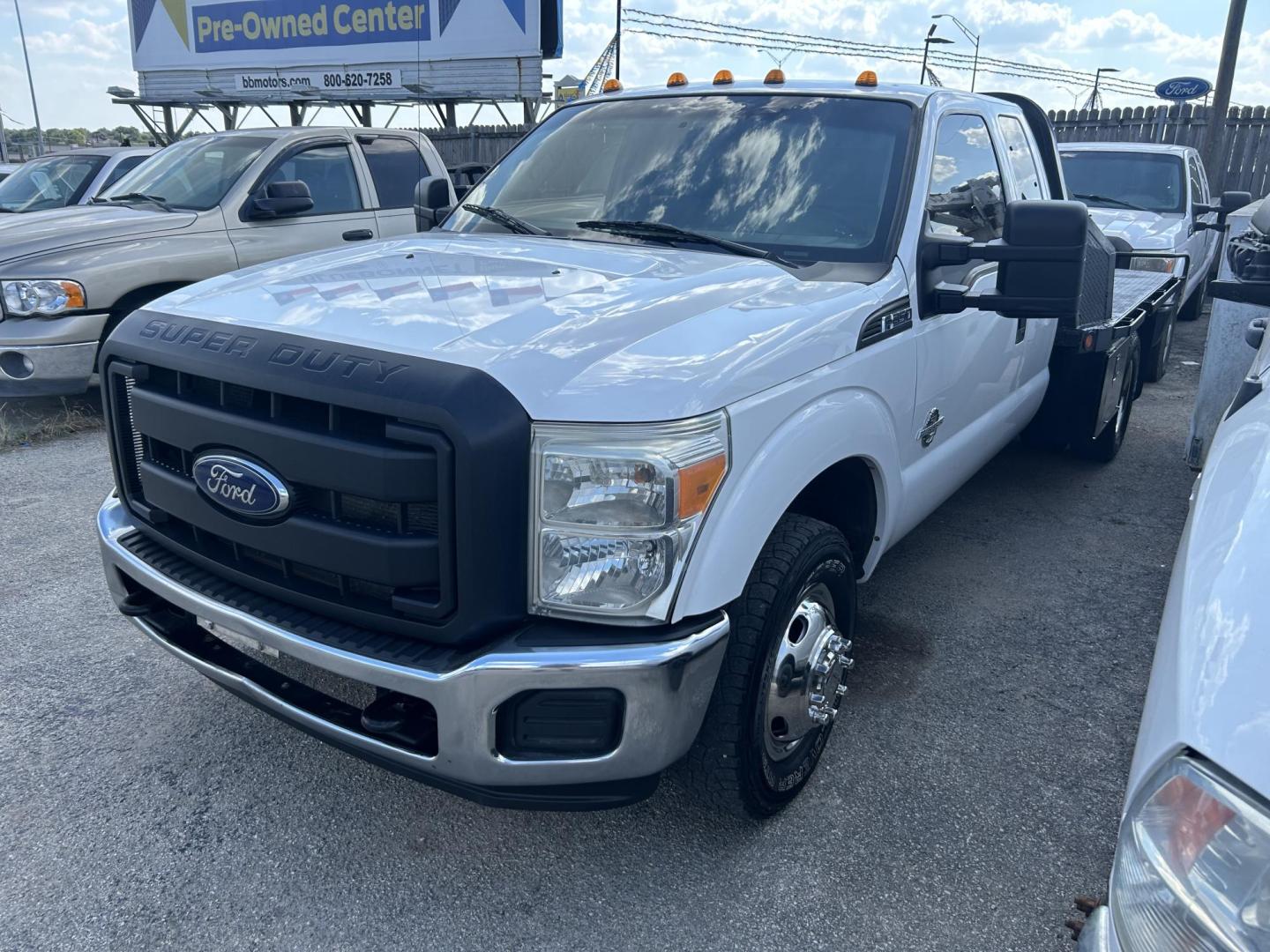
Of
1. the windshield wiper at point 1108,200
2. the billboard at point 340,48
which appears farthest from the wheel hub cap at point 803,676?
the billboard at point 340,48

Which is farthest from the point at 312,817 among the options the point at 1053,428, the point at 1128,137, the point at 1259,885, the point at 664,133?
the point at 1128,137

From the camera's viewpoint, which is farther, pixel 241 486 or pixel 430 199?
pixel 430 199

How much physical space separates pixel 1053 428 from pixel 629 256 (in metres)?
2.98

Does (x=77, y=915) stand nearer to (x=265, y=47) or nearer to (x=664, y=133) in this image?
(x=664, y=133)

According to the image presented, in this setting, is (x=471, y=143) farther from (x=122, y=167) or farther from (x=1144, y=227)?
(x=1144, y=227)

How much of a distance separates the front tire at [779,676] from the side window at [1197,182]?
26.7 feet

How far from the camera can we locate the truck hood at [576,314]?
6.92ft

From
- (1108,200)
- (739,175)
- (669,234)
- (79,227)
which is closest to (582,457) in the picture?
(669,234)

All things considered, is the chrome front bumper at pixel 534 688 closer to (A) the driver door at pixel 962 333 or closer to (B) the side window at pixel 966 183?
(A) the driver door at pixel 962 333

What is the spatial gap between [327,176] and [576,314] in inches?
226

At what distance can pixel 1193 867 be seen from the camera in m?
1.18

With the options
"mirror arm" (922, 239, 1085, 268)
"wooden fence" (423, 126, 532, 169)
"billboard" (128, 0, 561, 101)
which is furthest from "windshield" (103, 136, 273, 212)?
"wooden fence" (423, 126, 532, 169)

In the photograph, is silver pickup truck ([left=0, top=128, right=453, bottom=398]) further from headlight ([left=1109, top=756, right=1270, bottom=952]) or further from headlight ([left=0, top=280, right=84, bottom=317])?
headlight ([left=1109, top=756, right=1270, bottom=952])

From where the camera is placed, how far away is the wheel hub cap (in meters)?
2.55
